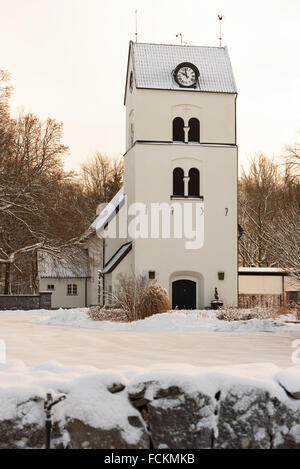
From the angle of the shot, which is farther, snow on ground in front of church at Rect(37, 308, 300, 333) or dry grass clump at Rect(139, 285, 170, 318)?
dry grass clump at Rect(139, 285, 170, 318)

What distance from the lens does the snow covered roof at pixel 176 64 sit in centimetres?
3628

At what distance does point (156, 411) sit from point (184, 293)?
2835 centimetres

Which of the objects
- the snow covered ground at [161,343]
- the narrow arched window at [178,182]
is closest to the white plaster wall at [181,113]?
the narrow arched window at [178,182]

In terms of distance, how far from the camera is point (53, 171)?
36.5m

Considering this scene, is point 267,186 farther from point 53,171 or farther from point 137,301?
point 137,301

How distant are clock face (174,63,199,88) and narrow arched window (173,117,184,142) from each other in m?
1.82

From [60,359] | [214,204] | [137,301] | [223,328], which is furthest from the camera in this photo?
[214,204]

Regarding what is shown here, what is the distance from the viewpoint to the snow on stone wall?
696 cm

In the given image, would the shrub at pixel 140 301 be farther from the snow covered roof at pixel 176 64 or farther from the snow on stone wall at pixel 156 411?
the snow covered roof at pixel 176 64

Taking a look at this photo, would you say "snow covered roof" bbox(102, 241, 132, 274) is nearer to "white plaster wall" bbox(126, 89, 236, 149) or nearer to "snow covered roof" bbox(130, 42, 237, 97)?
"white plaster wall" bbox(126, 89, 236, 149)

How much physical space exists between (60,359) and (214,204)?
2609 centimetres

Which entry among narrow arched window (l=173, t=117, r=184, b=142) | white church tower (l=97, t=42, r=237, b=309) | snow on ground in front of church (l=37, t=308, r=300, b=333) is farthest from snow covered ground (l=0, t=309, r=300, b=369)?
narrow arched window (l=173, t=117, r=184, b=142)

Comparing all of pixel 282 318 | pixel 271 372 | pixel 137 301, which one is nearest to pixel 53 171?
pixel 137 301

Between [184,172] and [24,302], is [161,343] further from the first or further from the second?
[184,172]
